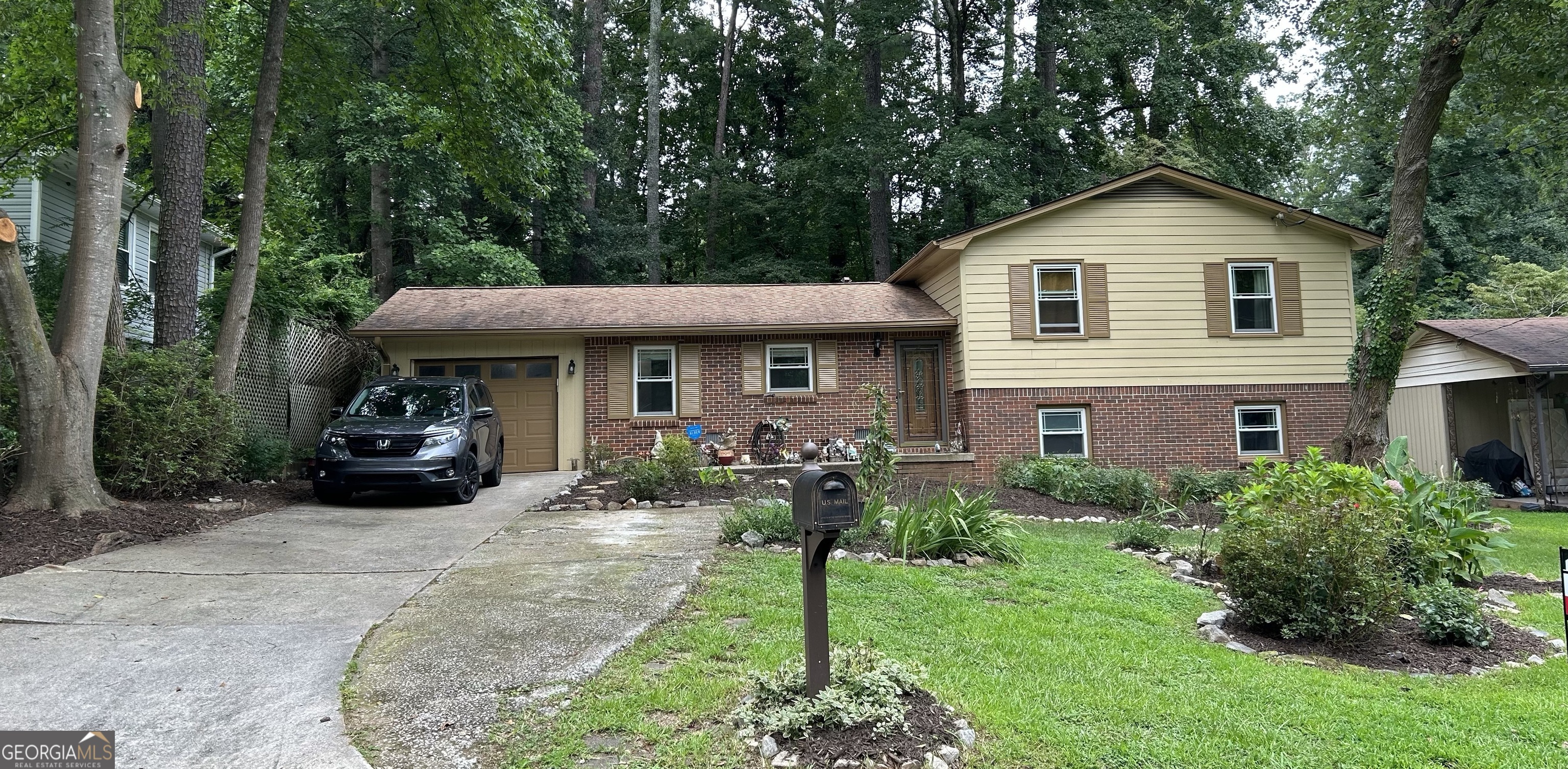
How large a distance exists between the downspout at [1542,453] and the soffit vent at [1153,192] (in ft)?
19.2

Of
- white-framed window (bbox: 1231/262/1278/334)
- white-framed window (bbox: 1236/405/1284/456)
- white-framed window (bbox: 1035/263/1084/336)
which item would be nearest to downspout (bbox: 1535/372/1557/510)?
white-framed window (bbox: 1236/405/1284/456)

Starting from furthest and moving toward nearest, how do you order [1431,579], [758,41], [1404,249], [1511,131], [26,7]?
[758,41] → [1511,131] → [1404,249] → [26,7] → [1431,579]

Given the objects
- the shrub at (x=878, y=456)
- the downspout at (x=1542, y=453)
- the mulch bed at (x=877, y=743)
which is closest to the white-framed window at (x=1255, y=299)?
the downspout at (x=1542, y=453)

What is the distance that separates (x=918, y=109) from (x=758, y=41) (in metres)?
7.81

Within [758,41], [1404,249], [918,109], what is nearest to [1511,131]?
[1404,249]

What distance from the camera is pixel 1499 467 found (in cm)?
1421

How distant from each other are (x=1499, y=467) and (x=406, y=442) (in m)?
17.3

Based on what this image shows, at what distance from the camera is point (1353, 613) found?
15.5 ft

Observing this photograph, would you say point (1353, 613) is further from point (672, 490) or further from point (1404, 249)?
point (1404, 249)

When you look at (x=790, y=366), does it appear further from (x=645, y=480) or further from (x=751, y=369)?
(x=645, y=480)

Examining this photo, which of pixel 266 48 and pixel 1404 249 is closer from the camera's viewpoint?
pixel 266 48

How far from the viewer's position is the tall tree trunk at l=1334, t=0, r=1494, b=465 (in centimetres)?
1200

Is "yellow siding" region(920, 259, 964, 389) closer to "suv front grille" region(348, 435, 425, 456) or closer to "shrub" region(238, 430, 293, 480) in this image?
"suv front grille" region(348, 435, 425, 456)

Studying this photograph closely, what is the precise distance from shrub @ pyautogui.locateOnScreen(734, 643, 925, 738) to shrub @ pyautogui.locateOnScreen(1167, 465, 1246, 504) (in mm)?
9279
